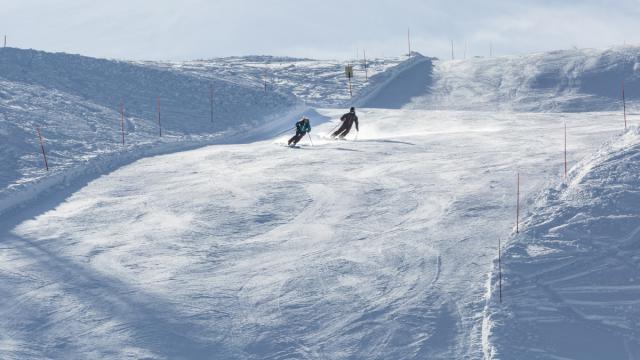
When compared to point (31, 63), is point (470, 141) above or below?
below

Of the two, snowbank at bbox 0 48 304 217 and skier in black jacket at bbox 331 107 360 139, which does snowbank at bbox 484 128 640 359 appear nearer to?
skier in black jacket at bbox 331 107 360 139

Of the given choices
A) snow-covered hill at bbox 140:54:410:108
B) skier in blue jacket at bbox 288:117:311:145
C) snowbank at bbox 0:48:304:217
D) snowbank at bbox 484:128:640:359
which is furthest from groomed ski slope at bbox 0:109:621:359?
snow-covered hill at bbox 140:54:410:108

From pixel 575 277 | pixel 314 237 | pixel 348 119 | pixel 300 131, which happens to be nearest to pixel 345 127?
pixel 348 119

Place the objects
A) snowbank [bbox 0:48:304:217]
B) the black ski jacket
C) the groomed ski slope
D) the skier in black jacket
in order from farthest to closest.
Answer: the skier in black jacket < the black ski jacket < snowbank [bbox 0:48:304:217] < the groomed ski slope

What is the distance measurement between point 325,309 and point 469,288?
208 centimetres

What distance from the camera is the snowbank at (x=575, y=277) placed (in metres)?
13.0

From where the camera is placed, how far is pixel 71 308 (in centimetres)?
1417

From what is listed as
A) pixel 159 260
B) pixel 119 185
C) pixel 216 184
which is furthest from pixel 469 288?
pixel 119 185

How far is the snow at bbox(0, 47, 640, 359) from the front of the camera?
1340 centimetres

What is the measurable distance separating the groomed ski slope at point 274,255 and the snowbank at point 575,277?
41cm

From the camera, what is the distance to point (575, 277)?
14.4 metres

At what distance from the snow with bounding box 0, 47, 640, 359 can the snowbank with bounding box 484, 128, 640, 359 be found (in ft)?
0.11

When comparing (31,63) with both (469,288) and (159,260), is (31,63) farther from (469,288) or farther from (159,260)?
(469,288)

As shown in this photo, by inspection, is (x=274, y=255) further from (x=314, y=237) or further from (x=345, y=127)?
(x=345, y=127)
